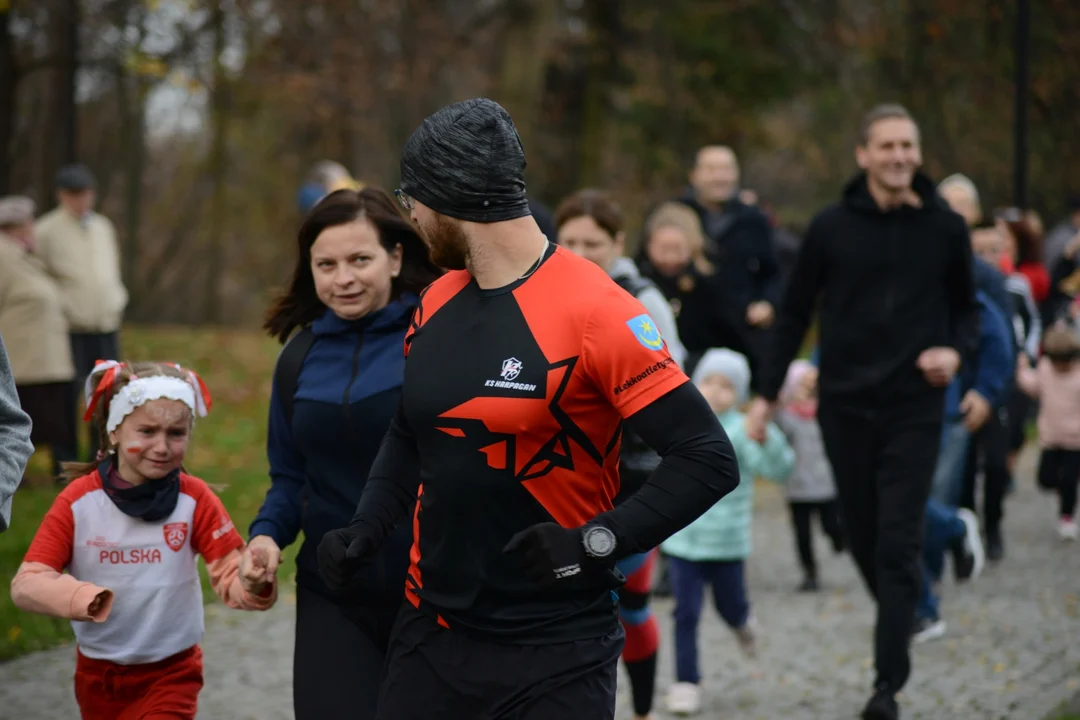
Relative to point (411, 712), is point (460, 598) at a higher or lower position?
higher

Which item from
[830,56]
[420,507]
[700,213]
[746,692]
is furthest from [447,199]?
[830,56]

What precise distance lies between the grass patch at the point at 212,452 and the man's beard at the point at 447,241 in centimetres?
172

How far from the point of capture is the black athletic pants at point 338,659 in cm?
418

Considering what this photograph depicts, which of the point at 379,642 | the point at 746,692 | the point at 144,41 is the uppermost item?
the point at 144,41

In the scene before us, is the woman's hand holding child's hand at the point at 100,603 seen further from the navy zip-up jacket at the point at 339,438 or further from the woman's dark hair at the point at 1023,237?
the woman's dark hair at the point at 1023,237

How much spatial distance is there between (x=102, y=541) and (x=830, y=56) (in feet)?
78.4

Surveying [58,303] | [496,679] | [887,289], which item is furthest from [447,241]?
[58,303]

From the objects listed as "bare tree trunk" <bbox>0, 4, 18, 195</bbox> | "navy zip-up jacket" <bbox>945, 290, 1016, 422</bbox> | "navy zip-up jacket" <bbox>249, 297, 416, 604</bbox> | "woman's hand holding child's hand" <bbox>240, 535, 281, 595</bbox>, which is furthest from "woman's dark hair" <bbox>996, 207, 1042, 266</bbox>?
"bare tree trunk" <bbox>0, 4, 18, 195</bbox>

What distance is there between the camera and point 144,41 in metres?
19.0

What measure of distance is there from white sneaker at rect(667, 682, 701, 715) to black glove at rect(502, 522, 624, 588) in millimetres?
3791

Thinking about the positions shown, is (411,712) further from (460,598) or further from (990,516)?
(990,516)

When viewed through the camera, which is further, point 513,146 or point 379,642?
point 379,642

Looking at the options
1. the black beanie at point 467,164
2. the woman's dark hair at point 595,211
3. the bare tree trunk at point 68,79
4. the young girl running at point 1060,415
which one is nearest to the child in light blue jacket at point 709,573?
the woman's dark hair at point 595,211

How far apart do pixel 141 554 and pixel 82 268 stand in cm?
865
